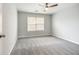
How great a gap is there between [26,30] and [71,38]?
4.03 meters

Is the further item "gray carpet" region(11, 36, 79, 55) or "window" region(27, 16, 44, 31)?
"window" region(27, 16, 44, 31)

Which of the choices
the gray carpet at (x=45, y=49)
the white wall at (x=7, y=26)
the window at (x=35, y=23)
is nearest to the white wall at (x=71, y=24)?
the gray carpet at (x=45, y=49)

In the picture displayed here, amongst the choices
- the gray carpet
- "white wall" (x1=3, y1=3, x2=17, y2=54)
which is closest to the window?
the gray carpet

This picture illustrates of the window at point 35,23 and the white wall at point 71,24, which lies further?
the window at point 35,23

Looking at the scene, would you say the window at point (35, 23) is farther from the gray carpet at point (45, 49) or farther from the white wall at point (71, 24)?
the gray carpet at point (45, 49)

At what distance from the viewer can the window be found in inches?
306

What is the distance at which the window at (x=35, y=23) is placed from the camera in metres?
7.77

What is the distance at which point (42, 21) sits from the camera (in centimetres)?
831

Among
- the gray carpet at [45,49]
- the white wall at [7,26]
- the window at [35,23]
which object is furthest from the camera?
the window at [35,23]

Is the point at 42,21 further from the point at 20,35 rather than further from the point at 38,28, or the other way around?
the point at 20,35

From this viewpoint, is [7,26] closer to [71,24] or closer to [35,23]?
[71,24]

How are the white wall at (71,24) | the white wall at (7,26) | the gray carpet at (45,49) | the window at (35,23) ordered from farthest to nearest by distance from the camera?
the window at (35,23) < the white wall at (71,24) < the gray carpet at (45,49) < the white wall at (7,26)

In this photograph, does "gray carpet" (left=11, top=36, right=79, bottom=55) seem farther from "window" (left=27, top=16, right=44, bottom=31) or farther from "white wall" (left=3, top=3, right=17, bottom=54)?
"window" (left=27, top=16, right=44, bottom=31)
